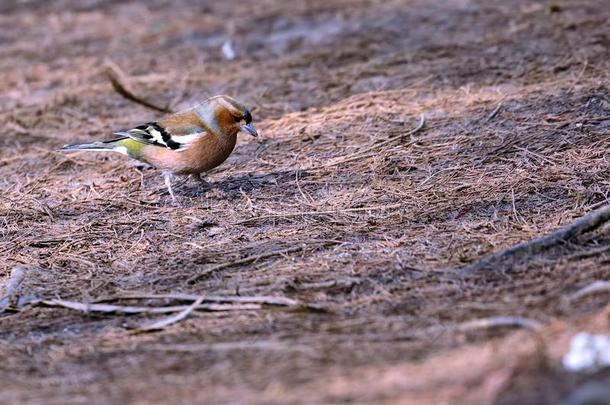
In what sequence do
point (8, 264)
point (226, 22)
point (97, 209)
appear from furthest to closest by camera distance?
point (226, 22) → point (97, 209) → point (8, 264)

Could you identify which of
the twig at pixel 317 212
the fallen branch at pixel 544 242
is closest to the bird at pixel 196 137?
the twig at pixel 317 212

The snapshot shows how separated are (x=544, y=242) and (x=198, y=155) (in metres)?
2.75

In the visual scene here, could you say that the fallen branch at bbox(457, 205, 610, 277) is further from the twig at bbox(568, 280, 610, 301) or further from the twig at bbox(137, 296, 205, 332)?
the twig at bbox(137, 296, 205, 332)

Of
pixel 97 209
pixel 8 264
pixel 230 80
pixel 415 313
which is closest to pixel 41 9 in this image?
pixel 230 80

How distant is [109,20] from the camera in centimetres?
1225

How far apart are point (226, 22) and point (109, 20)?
1703 mm

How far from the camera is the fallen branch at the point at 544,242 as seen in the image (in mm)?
4852

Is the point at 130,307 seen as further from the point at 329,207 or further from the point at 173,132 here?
the point at 173,132

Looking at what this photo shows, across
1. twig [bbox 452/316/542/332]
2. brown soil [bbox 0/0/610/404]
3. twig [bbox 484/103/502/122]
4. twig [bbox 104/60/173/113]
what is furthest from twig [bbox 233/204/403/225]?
twig [bbox 104/60/173/113]

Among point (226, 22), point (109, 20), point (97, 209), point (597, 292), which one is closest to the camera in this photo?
point (597, 292)

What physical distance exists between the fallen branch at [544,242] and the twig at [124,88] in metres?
4.45

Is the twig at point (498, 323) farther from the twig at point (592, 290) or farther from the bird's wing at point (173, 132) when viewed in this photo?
the bird's wing at point (173, 132)

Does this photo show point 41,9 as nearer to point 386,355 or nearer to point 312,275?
point 312,275

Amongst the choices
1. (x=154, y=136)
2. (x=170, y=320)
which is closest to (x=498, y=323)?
(x=170, y=320)
